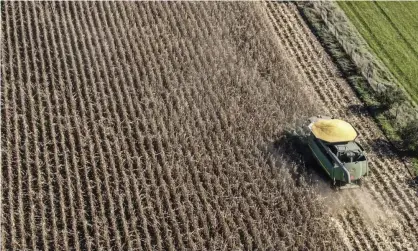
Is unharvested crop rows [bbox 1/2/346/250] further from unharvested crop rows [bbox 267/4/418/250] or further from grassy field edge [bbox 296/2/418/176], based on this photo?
grassy field edge [bbox 296/2/418/176]

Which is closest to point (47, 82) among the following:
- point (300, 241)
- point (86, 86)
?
point (86, 86)

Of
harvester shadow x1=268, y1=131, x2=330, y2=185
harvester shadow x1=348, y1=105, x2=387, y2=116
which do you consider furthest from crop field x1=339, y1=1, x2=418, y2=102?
harvester shadow x1=268, y1=131, x2=330, y2=185

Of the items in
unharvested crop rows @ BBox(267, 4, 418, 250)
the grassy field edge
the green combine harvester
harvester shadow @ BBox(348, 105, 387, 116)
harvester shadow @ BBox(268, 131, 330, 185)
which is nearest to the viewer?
unharvested crop rows @ BBox(267, 4, 418, 250)

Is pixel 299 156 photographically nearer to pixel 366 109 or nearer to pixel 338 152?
pixel 338 152

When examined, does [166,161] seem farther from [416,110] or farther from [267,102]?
[416,110]

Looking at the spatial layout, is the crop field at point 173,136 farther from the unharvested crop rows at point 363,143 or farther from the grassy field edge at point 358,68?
the grassy field edge at point 358,68

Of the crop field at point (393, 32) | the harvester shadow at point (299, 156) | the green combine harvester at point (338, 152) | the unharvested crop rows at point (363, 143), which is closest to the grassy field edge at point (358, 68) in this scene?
the unharvested crop rows at point (363, 143)
